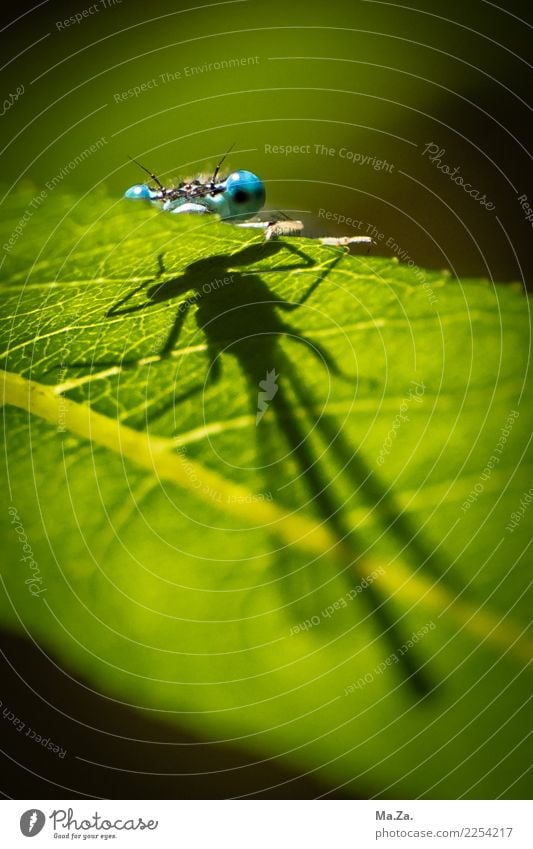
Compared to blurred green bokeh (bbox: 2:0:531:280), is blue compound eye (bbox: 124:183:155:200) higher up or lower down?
lower down

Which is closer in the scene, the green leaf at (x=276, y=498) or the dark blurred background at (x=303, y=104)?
the green leaf at (x=276, y=498)

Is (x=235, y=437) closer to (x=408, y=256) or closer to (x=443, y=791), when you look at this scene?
(x=408, y=256)

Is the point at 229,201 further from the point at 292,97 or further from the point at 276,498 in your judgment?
the point at 276,498

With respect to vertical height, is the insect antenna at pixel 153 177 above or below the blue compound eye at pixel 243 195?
above

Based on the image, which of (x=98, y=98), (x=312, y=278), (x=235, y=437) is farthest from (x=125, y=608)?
(x=98, y=98)

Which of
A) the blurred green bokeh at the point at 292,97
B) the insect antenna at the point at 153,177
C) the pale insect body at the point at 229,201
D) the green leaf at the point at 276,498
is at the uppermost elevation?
the blurred green bokeh at the point at 292,97

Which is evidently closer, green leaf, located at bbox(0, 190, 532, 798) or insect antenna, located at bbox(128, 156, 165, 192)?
green leaf, located at bbox(0, 190, 532, 798)

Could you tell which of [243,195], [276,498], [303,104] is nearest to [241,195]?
[243,195]
